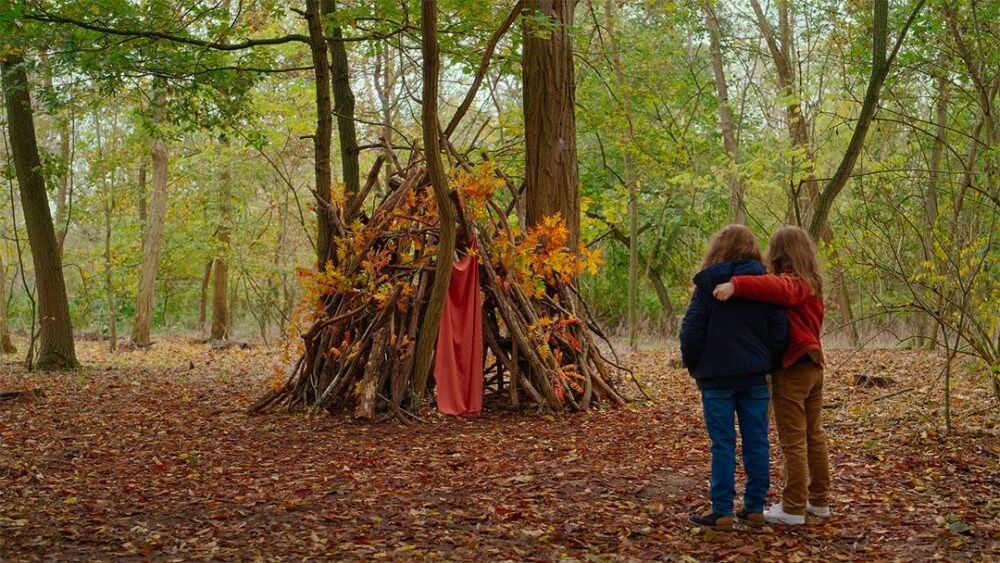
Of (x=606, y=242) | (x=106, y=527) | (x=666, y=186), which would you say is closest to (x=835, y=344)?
(x=666, y=186)

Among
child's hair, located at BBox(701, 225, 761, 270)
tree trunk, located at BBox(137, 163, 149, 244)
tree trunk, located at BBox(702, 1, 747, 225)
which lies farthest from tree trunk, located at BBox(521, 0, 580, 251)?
tree trunk, located at BBox(137, 163, 149, 244)

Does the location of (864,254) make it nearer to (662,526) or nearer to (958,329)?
(958,329)

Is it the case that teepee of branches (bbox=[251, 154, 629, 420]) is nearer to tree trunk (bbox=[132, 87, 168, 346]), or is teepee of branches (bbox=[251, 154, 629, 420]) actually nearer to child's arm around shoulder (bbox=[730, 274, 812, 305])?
child's arm around shoulder (bbox=[730, 274, 812, 305])

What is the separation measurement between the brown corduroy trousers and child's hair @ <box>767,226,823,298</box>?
36 centimetres

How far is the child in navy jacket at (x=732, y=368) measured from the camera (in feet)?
12.5

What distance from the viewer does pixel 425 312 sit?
687 cm

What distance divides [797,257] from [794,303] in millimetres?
210

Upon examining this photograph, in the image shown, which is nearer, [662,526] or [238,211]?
[662,526]

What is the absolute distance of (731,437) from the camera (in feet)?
12.5

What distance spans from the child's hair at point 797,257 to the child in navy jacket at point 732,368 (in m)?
0.13

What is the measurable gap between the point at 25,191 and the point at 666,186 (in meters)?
11.5

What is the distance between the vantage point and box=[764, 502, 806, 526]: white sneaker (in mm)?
3928

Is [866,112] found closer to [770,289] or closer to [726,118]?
[770,289]

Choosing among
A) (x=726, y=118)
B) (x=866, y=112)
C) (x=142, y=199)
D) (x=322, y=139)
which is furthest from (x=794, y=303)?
(x=142, y=199)
